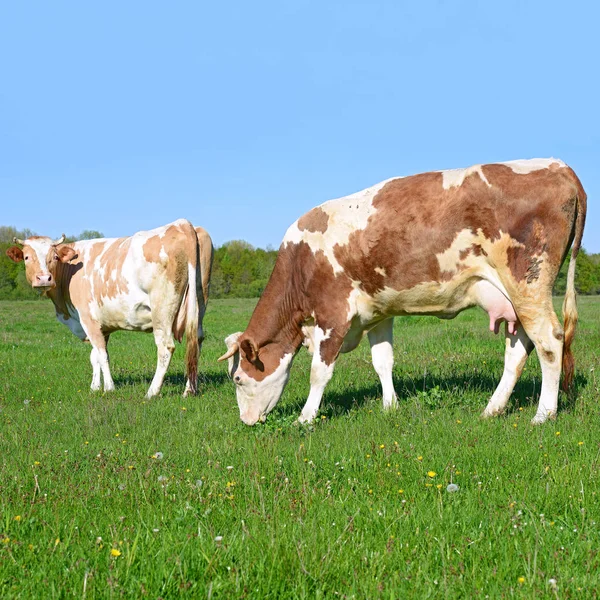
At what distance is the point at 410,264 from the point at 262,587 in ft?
14.9

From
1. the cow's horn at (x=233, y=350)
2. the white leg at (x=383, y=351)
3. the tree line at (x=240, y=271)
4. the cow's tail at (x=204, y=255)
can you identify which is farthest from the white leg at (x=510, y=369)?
the tree line at (x=240, y=271)

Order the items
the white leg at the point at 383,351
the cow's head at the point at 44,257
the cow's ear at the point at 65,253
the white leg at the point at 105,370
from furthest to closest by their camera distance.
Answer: the cow's ear at the point at 65,253 < the cow's head at the point at 44,257 < the white leg at the point at 105,370 < the white leg at the point at 383,351

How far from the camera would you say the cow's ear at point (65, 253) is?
1186 centimetres

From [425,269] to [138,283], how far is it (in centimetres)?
541

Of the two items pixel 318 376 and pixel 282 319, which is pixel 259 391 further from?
pixel 282 319

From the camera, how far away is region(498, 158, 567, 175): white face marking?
6.91 metres

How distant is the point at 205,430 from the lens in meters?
7.01

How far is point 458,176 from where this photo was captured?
7082 mm

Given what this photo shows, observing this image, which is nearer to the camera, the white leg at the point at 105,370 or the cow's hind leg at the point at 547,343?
the cow's hind leg at the point at 547,343

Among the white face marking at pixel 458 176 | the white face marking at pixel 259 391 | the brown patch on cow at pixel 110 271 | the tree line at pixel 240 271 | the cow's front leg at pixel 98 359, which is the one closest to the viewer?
the white face marking at pixel 458 176

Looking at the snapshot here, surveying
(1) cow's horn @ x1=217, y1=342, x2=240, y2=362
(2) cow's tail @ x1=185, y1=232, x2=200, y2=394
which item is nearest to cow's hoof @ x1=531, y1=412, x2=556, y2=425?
(1) cow's horn @ x1=217, y1=342, x2=240, y2=362

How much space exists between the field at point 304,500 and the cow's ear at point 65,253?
3.72 meters

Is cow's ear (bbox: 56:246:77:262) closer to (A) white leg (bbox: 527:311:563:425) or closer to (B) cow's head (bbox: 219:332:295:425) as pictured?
(B) cow's head (bbox: 219:332:295:425)

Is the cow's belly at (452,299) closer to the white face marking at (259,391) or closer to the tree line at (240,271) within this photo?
the white face marking at (259,391)
